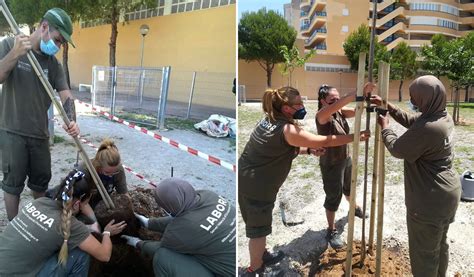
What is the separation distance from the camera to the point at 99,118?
10906 millimetres

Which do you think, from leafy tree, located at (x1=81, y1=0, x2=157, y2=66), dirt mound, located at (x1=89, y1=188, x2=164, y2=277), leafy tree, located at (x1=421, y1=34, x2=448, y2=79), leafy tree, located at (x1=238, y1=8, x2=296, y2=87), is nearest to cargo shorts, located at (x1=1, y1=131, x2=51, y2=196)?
dirt mound, located at (x1=89, y1=188, x2=164, y2=277)

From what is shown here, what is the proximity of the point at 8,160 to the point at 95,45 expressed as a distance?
21.4 m

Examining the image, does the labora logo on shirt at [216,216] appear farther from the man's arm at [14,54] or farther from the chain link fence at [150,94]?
the chain link fence at [150,94]

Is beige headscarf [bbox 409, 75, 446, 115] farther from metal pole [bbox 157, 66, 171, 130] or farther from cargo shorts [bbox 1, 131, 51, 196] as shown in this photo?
metal pole [bbox 157, 66, 171, 130]

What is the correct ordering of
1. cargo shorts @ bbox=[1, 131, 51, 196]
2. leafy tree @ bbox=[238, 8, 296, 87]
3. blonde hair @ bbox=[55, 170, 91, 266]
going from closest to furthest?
blonde hair @ bbox=[55, 170, 91, 266] → cargo shorts @ bbox=[1, 131, 51, 196] → leafy tree @ bbox=[238, 8, 296, 87]

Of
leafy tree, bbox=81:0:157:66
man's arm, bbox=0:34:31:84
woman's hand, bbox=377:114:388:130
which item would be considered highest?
leafy tree, bbox=81:0:157:66

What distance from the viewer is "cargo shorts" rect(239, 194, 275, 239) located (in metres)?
2.76

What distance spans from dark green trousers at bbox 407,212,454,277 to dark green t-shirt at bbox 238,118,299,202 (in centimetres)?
86

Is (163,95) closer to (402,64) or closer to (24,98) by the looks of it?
(24,98)

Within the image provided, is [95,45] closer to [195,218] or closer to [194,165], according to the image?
[194,165]

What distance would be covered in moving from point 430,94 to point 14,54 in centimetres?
253

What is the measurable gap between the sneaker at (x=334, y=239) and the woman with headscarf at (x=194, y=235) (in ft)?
4.31

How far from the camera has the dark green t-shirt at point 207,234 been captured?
2.42 m

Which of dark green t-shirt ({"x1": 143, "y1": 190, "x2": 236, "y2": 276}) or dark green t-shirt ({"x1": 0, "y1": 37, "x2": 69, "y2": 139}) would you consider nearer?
dark green t-shirt ({"x1": 143, "y1": 190, "x2": 236, "y2": 276})
